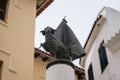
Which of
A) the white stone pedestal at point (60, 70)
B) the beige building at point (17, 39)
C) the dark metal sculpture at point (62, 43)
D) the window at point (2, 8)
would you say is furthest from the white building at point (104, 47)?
the white stone pedestal at point (60, 70)

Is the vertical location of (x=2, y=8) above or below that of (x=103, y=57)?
above

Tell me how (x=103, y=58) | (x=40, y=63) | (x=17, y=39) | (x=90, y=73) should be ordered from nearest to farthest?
(x=17, y=39)
(x=103, y=58)
(x=40, y=63)
(x=90, y=73)

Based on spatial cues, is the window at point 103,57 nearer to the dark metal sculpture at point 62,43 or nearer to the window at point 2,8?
the window at point 2,8

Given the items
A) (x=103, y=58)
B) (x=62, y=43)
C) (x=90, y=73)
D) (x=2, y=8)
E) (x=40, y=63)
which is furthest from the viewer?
(x=90, y=73)

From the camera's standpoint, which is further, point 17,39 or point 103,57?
point 103,57

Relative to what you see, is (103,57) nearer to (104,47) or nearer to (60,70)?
(104,47)

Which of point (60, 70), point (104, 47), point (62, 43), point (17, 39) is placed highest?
point (104, 47)

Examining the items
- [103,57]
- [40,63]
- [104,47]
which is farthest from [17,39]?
[103,57]

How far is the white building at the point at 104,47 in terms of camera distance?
13162 mm

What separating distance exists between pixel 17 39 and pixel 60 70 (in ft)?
13.5

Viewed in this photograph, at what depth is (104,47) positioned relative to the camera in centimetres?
1455

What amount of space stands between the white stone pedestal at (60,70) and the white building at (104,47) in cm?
462

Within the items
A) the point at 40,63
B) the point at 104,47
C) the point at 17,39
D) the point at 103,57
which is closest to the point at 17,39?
the point at 17,39

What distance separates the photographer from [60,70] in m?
8.40
